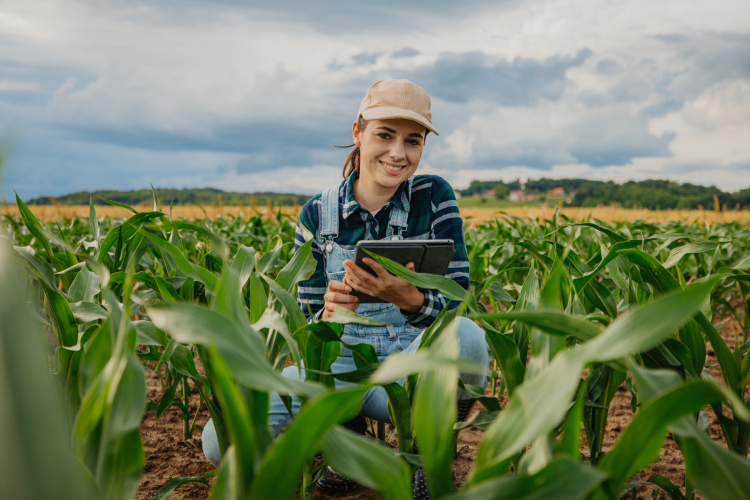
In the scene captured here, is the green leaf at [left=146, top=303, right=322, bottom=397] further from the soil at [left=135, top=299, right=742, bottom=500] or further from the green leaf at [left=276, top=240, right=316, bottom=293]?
the soil at [left=135, top=299, right=742, bottom=500]

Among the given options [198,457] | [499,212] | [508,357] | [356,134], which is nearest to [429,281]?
[508,357]

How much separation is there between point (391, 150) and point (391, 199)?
149mm

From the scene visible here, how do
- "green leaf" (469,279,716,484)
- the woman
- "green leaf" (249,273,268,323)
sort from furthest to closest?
the woman
"green leaf" (249,273,268,323)
"green leaf" (469,279,716,484)

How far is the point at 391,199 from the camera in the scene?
135cm

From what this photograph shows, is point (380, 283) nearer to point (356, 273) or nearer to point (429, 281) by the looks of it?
point (356, 273)

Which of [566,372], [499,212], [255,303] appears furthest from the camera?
[499,212]

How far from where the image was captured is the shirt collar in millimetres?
1353

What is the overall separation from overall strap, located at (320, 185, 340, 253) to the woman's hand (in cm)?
33

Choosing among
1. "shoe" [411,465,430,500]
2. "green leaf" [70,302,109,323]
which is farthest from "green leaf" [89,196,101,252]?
"shoe" [411,465,430,500]

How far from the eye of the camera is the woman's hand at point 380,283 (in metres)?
1.01

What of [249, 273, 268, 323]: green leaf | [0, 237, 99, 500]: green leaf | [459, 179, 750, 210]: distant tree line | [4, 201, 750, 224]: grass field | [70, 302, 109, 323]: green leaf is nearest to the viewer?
[0, 237, 99, 500]: green leaf

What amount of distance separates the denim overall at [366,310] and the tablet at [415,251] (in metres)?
0.26

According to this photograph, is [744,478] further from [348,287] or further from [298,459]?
[348,287]

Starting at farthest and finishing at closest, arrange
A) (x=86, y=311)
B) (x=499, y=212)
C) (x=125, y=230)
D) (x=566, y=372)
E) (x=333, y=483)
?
(x=499, y=212) → (x=333, y=483) → (x=125, y=230) → (x=86, y=311) → (x=566, y=372)
